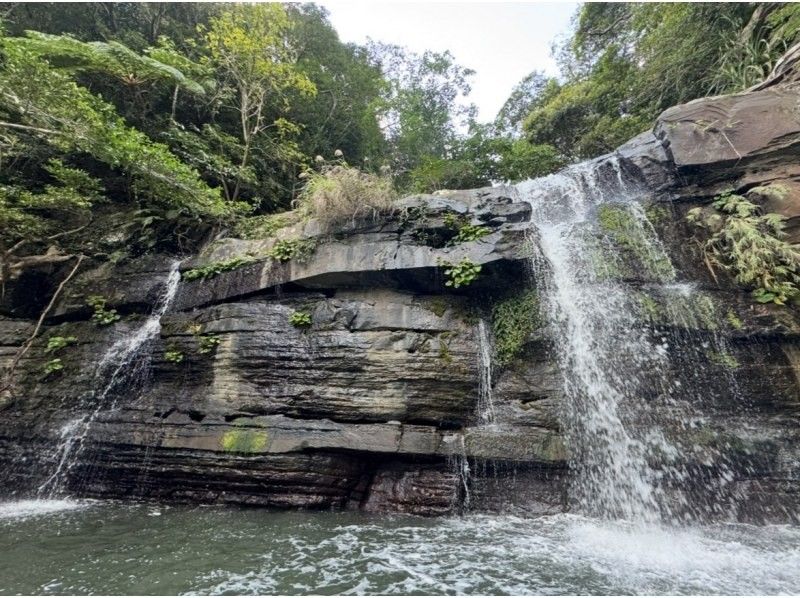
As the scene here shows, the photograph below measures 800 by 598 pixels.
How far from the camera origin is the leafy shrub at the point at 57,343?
7.60m

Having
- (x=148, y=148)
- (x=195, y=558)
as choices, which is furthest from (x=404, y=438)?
(x=148, y=148)

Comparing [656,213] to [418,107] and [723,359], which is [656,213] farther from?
[418,107]

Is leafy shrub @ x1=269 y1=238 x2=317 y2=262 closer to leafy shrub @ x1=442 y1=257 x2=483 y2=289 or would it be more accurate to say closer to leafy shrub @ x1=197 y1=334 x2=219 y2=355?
leafy shrub @ x1=197 y1=334 x2=219 y2=355

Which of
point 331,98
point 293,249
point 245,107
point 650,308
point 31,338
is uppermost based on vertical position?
point 331,98

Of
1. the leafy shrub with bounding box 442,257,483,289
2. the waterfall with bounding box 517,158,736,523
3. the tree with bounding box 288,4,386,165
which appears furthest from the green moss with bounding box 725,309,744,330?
the tree with bounding box 288,4,386,165

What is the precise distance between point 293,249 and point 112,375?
4025 mm

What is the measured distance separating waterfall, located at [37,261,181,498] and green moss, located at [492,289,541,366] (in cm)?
645

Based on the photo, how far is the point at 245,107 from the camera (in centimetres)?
1157

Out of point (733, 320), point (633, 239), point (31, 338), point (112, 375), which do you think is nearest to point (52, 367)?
Result: point (31, 338)

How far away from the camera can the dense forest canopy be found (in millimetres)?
8055

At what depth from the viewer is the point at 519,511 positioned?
5.73 m

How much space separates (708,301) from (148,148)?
35.3 ft

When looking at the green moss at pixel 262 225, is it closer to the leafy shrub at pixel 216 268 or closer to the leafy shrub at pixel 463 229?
the leafy shrub at pixel 216 268

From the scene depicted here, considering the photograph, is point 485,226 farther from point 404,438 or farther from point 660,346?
point 404,438
